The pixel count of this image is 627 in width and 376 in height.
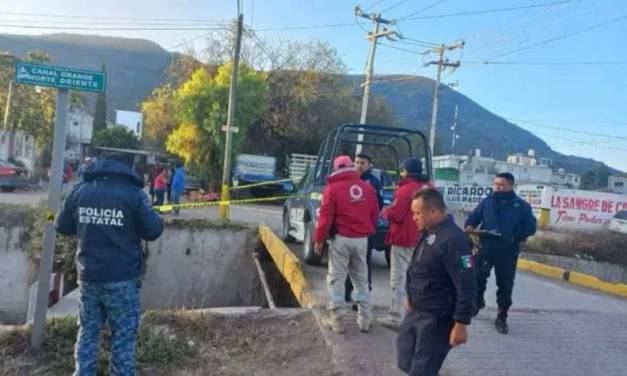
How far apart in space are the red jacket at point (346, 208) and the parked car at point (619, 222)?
21831 mm

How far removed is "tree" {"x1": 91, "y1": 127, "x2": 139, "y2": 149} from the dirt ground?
44.1 meters

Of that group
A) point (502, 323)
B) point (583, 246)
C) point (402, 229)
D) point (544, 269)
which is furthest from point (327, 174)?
point (583, 246)

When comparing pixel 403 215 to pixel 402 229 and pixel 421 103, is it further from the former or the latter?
pixel 421 103

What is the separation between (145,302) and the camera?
41.6 feet

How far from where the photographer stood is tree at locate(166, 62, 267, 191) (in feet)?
91.5

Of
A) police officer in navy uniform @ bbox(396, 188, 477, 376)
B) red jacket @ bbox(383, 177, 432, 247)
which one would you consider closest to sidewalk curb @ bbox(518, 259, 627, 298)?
red jacket @ bbox(383, 177, 432, 247)

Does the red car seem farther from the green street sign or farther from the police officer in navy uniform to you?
the police officer in navy uniform

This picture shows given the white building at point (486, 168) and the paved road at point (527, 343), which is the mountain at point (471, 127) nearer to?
the white building at point (486, 168)

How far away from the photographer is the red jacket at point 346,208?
537 cm

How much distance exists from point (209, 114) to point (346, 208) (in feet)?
77.3

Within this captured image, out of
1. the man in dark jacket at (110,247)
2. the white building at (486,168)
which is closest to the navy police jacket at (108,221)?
the man in dark jacket at (110,247)

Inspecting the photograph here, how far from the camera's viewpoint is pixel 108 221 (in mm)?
3852

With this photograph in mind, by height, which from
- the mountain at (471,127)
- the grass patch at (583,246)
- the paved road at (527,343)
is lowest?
the grass patch at (583,246)

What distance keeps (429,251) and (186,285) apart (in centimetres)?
1031
